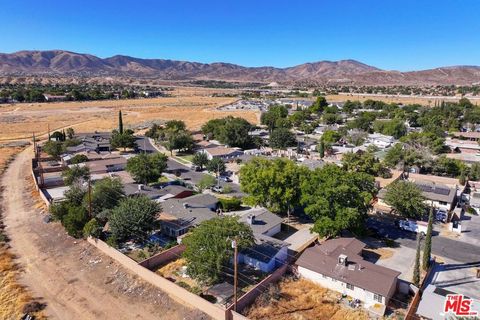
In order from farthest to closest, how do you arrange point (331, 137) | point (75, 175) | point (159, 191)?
Result: point (331, 137) < point (75, 175) < point (159, 191)

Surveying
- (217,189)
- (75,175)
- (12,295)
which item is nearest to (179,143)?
(217,189)

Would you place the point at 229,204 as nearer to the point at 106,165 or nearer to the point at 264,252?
the point at 264,252

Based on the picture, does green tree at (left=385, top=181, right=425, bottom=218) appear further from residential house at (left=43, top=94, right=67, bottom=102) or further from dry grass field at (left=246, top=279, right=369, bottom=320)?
residential house at (left=43, top=94, right=67, bottom=102)

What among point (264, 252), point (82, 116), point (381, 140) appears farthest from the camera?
point (82, 116)

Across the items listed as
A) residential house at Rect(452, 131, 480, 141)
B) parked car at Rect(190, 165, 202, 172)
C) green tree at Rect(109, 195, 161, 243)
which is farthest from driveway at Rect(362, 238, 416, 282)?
residential house at Rect(452, 131, 480, 141)

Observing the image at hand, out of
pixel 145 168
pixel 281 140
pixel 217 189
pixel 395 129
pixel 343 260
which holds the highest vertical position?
pixel 395 129

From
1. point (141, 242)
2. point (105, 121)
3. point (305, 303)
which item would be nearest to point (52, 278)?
point (141, 242)
